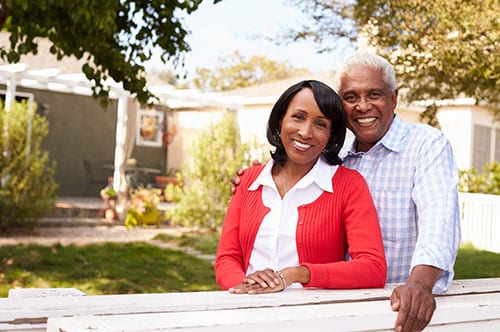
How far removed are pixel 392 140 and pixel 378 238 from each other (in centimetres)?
41

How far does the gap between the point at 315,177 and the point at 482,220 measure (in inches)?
421

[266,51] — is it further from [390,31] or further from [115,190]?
[390,31]

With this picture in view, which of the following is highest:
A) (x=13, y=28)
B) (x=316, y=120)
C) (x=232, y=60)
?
(x=232, y=60)

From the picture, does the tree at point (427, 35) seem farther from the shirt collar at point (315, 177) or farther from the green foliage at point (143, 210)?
the green foliage at point (143, 210)

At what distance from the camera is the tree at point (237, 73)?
→ 44719 millimetres

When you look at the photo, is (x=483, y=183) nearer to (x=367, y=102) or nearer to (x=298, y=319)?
(x=367, y=102)

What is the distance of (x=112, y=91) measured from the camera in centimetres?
1609

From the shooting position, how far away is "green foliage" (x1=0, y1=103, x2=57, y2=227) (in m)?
12.5

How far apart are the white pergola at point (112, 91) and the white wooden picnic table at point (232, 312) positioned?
1220 cm

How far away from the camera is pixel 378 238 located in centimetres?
226

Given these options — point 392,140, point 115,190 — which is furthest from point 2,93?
point 392,140

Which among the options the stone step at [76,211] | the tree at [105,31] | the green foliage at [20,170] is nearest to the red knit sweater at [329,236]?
the tree at [105,31]

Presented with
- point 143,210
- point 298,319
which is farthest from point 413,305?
point 143,210

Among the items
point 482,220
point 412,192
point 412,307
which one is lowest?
point 482,220
